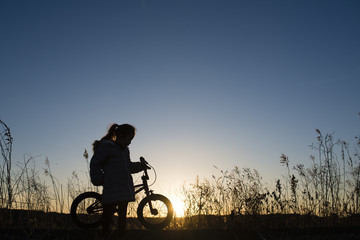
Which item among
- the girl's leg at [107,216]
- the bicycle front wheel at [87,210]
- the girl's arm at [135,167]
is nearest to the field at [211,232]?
the girl's leg at [107,216]

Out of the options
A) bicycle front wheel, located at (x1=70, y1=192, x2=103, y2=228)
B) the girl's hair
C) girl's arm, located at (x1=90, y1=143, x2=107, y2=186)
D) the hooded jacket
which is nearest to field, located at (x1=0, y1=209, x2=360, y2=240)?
bicycle front wheel, located at (x1=70, y1=192, x2=103, y2=228)

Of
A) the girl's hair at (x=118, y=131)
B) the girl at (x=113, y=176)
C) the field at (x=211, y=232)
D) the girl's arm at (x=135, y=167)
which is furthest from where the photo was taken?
the girl's arm at (x=135, y=167)

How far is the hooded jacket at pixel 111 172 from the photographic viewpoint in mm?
3975

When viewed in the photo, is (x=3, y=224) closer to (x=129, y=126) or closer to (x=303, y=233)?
(x=129, y=126)

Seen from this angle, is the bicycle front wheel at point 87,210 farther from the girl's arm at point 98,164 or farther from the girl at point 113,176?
the girl's arm at point 98,164

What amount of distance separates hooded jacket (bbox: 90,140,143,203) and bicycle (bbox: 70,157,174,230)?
1.66ft

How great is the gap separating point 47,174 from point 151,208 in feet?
11.1

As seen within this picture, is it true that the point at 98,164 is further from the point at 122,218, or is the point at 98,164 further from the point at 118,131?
the point at 122,218

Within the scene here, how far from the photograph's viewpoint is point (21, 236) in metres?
3.81

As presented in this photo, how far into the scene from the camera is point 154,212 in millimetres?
4570

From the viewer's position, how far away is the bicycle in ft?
14.9

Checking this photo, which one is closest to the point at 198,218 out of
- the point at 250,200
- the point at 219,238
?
the point at 250,200

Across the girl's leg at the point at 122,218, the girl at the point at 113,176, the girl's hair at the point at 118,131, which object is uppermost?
the girl's hair at the point at 118,131

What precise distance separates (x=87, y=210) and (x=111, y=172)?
950mm
